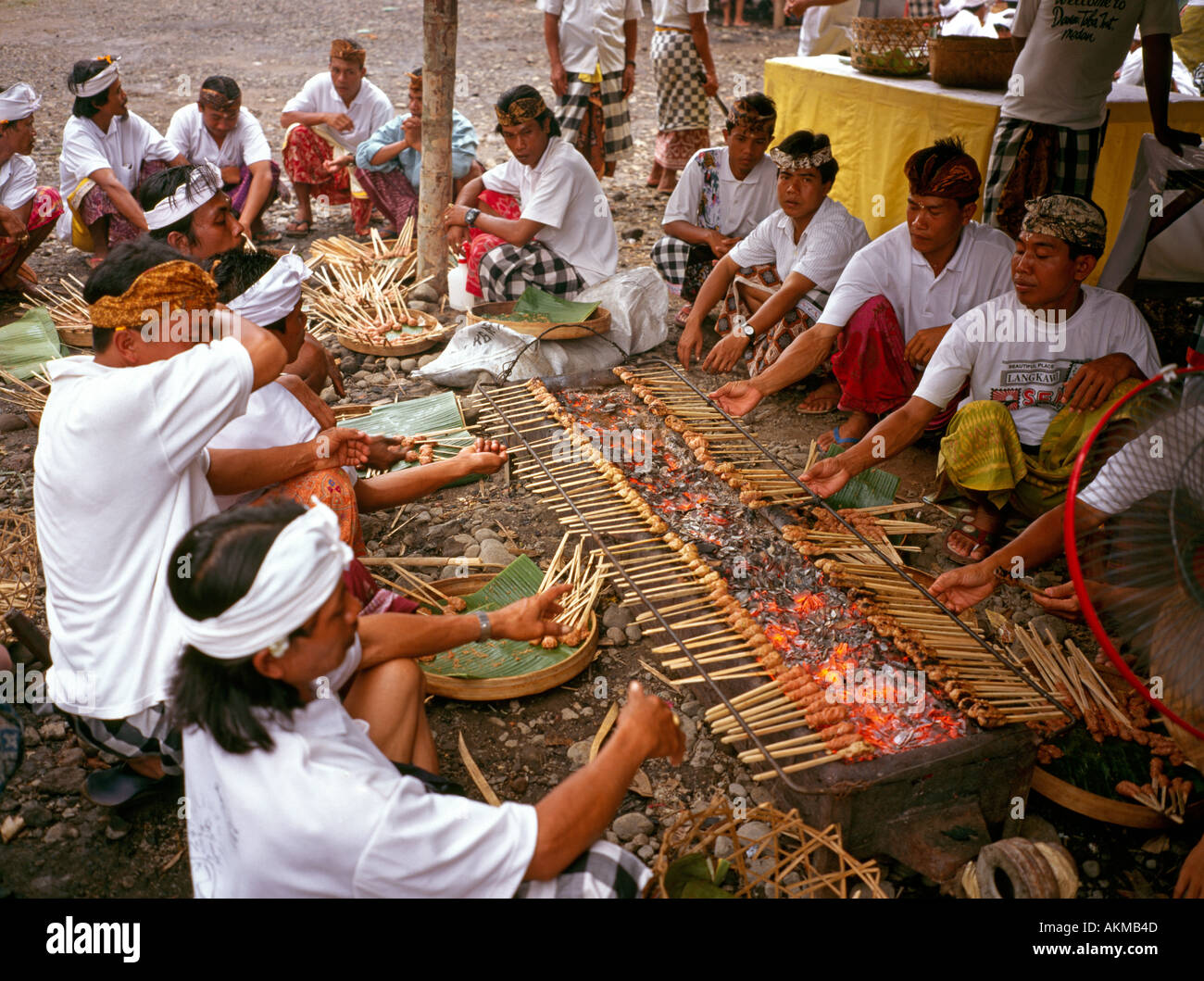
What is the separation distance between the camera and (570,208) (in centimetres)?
539

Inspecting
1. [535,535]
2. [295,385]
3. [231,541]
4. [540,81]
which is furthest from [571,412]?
[540,81]

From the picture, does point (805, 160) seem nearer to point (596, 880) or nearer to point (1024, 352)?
point (1024, 352)

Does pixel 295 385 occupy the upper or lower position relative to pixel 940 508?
upper

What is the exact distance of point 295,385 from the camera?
339 cm

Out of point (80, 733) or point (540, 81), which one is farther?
point (540, 81)

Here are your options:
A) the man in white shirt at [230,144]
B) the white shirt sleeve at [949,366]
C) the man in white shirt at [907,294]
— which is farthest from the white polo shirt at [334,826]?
the man in white shirt at [230,144]

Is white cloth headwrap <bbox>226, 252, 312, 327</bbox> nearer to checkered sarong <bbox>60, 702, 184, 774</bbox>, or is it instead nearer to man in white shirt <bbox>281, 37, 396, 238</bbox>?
checkered sarong <bbox>60, 702, 184, 774</bbox>

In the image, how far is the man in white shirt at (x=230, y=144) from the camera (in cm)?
662

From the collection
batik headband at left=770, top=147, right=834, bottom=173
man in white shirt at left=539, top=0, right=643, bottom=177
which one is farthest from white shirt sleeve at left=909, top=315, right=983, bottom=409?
man in white shirt at left=539, top=0, right=643, bottom=177

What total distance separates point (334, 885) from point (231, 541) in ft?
2.02

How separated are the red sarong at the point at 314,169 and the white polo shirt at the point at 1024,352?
196 inches

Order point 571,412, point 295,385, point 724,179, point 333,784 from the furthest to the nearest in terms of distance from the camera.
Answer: point 724,179 → point 571,412 → point 295,385 → point 333,784

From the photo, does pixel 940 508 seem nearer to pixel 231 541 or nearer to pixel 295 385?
pixel 295 385

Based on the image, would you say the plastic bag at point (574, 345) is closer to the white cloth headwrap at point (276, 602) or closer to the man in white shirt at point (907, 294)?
the man in white shirt at point (907, 294)
